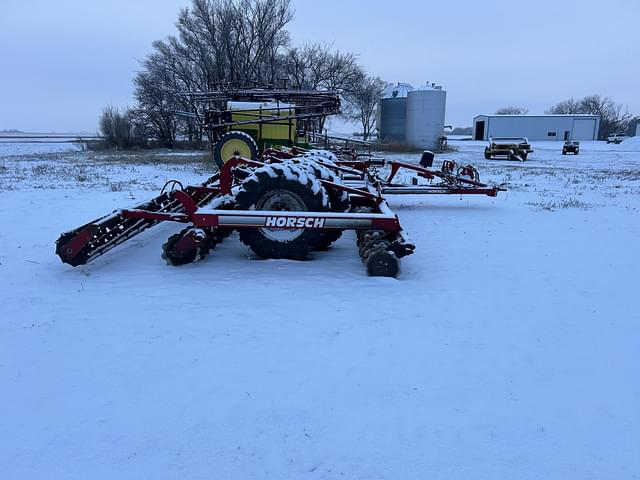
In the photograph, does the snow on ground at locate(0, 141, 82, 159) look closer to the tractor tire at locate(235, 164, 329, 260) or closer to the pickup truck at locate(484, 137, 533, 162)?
the tractor tire at locate(235, 164, 329, 260)

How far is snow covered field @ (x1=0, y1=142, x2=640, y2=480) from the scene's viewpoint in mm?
2084

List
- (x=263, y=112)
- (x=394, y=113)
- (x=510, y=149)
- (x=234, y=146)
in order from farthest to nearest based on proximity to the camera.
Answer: (x=394, y=113) < (x=510, y=149) < (x=263, y=112) < (x=234, y=146)

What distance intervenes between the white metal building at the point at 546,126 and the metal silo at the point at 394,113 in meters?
24.8

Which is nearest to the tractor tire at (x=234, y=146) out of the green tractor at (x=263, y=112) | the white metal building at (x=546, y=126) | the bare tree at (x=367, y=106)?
the green tractor at (x=263, y=112)

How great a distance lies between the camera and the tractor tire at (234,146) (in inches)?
466

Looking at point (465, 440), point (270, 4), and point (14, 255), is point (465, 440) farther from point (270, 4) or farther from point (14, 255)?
point (270, 4)

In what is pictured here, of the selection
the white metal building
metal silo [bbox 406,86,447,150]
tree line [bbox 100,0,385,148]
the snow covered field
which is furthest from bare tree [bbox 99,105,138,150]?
the white metal building

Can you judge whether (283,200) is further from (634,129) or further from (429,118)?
(634,129)

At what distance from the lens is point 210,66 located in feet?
117

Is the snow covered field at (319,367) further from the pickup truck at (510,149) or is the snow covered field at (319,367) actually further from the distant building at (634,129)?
the distant building at (634,129)

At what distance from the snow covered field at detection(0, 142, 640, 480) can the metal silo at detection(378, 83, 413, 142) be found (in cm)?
4150

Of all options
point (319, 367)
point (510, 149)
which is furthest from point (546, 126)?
point (319, 367)

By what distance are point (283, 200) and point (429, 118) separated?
117 feet

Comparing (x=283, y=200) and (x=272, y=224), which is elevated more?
(x=283, y=200)
